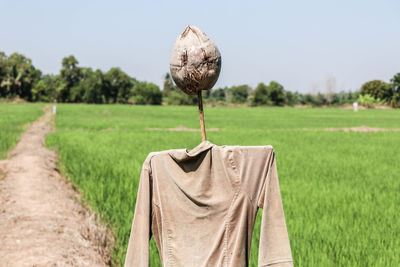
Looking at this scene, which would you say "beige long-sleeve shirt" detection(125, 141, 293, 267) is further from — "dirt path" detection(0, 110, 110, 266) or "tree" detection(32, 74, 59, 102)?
"tree" detection(32, 74, 59, 102)

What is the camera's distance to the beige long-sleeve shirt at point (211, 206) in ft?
4.11

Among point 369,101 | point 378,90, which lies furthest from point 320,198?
point 378,90

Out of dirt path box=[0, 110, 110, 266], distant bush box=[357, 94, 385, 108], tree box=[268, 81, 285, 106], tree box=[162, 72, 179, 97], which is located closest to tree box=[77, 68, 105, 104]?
tree box=[162, 72, 179, 97]

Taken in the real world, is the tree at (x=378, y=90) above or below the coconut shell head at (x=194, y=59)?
above

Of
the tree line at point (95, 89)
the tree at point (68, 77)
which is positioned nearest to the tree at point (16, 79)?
the tree line at point (95, 89)

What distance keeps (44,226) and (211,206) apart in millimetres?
2804

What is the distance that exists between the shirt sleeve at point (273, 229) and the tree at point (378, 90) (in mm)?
67582

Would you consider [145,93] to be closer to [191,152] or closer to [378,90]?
[378,90]

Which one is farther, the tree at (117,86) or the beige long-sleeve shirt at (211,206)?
the tree at (117,86)

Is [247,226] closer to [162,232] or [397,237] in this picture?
[162,232]

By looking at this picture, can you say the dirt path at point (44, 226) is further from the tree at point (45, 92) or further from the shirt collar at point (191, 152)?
the tree at point (45, 92)

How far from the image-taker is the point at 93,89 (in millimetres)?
54281

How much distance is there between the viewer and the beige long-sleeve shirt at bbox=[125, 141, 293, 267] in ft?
4.11

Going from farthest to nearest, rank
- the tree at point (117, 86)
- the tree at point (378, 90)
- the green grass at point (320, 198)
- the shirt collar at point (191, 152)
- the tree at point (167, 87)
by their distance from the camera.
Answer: the tree at point (167, 87) < the tree at point (378, 90) < the tree at point (117, 86) < the green grass at point (320, 198) < the shirt collar at point (191, 152)
